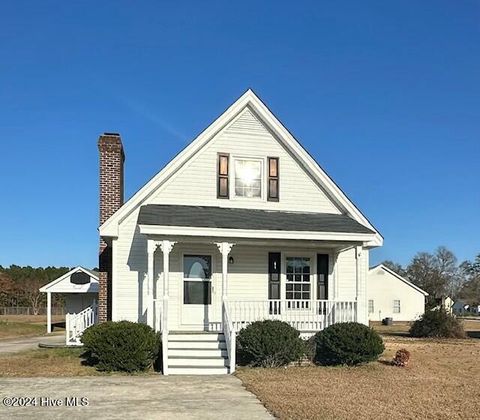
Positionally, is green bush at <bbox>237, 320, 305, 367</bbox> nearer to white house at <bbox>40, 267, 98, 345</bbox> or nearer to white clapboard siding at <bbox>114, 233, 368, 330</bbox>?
white clapboard siding at <bbox>114, 233, 368, 330</bbox>

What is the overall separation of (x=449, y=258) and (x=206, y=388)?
92.1 m

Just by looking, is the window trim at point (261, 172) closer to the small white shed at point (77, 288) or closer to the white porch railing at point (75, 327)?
the white porch railing at point (75, 327)

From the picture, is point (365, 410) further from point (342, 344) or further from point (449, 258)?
point (449, 258)

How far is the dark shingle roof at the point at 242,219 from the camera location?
15740 mm

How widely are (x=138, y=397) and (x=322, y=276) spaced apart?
8767 mm

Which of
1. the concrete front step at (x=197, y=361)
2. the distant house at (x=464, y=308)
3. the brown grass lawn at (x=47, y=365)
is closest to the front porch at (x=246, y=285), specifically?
the concrete front step at (x=197, y=361)

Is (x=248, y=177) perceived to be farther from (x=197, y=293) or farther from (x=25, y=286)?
(x=25, y=286)

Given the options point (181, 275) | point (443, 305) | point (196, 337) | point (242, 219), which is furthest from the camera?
point (443, 305)

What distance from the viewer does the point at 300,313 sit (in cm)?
1666

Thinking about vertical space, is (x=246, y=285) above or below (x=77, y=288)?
above

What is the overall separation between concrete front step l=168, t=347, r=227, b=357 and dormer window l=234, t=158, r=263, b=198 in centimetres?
513

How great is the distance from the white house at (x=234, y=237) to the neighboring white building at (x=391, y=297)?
133ft

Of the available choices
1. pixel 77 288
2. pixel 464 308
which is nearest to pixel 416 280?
pixel 464 308

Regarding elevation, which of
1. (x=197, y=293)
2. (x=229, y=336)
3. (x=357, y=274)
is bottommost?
(x=229, y=336)
